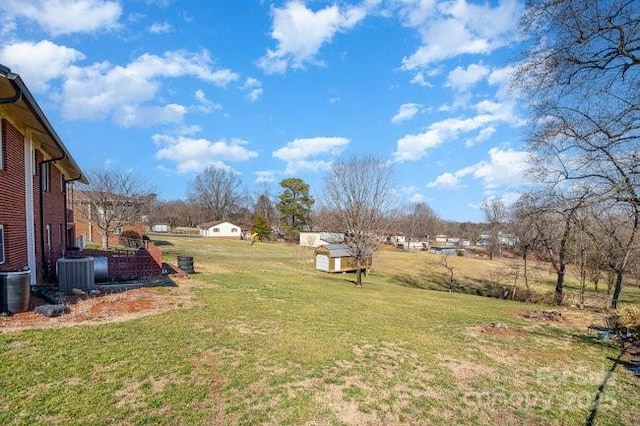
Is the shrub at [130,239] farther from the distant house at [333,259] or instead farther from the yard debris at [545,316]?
the yard debris at [545,316]

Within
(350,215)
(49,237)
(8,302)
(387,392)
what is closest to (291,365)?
(387,392)

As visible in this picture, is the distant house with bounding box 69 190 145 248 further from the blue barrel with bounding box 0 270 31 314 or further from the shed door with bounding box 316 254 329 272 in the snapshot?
the blue barrel with bounding box 0 270 31 314

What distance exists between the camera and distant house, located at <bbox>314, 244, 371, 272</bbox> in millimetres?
30188

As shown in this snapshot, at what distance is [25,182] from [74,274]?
2952 millimetres

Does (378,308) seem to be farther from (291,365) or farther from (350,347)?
(291,365)

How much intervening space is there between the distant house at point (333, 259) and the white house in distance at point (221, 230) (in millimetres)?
38982

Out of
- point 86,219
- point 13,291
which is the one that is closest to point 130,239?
point 86,219

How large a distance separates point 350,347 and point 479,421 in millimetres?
2925

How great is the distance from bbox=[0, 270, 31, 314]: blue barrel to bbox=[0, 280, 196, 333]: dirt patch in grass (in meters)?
0.21

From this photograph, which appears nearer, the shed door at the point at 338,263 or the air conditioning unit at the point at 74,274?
the air conditioning unit at the point at 74,274

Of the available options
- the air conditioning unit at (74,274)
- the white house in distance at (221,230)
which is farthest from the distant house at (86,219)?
the white house in distance at (221,230)

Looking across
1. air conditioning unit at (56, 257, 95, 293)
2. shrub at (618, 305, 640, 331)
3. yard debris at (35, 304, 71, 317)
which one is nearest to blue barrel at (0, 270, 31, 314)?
yard debris at (35, 304, 71, 317)

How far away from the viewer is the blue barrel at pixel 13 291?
22.2 feet

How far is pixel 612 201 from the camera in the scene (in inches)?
327
